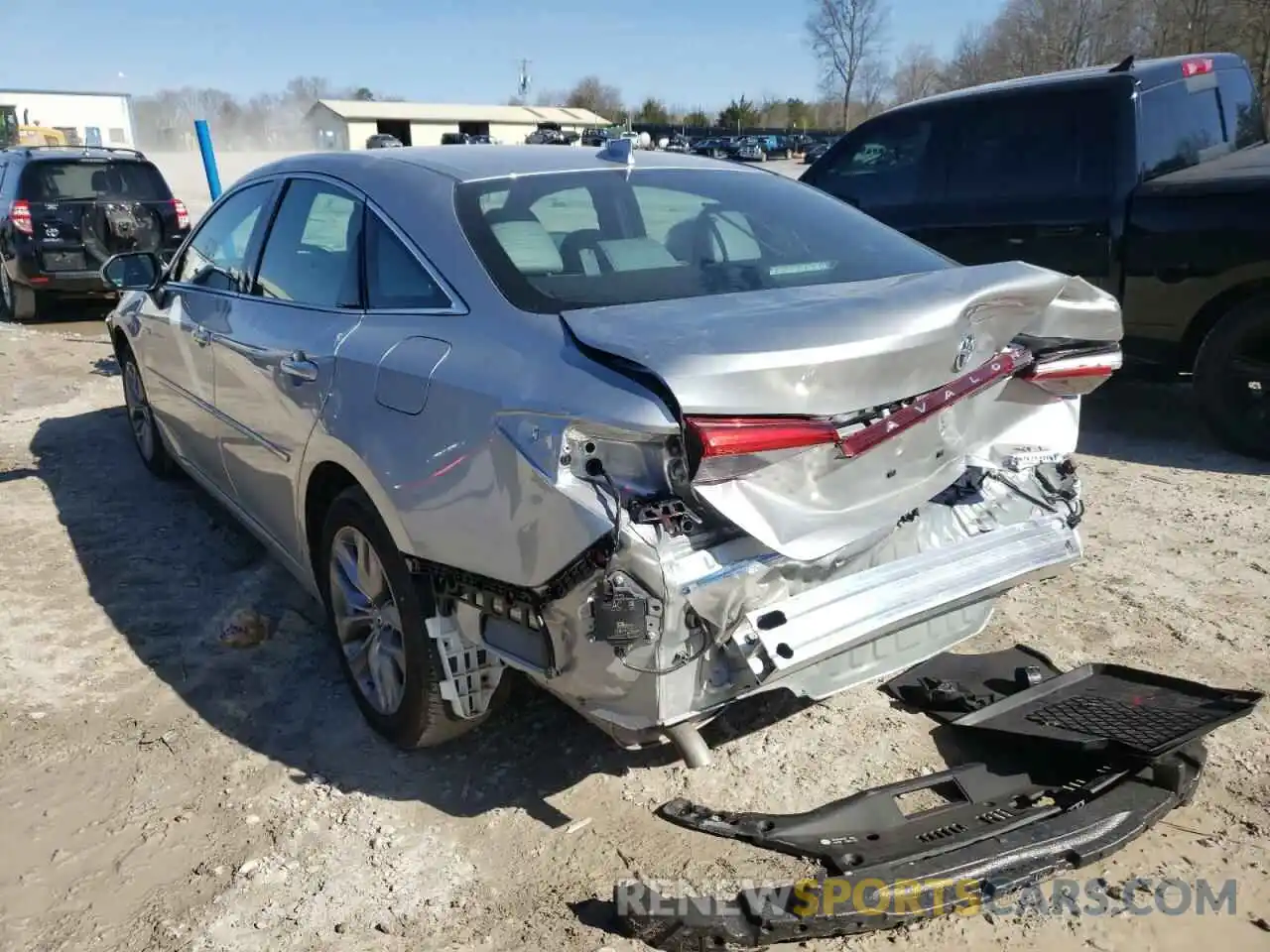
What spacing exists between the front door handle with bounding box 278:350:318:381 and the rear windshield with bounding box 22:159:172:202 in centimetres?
910

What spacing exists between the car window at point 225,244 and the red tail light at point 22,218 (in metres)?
7.06

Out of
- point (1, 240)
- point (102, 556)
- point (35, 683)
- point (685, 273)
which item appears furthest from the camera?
point (1, 240)

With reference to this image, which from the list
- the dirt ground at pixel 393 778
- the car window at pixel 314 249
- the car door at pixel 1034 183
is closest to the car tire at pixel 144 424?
the dirt ground at pixel 393 778

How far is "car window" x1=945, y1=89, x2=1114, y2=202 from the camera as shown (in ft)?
18.7

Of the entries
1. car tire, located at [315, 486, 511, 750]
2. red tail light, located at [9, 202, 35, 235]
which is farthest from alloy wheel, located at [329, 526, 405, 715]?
red tail light, located at [9, 202, 35, 235]

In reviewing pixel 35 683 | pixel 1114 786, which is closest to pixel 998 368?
pixel 1114 786

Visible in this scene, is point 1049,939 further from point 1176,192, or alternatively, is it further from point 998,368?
point 1176,192

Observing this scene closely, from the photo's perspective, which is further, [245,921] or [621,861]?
[621,861]

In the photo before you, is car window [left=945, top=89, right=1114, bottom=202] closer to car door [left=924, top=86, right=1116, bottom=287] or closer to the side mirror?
car door [left=924, top=86, right=1116, bottom=287]

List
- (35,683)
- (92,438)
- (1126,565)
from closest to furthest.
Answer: (35,683) < (1126,565) < (92,438)

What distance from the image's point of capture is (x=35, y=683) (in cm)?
347

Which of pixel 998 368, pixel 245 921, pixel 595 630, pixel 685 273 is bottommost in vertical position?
pixel 245 921

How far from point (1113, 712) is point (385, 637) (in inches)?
84.2

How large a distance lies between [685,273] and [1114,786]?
1769 mm
